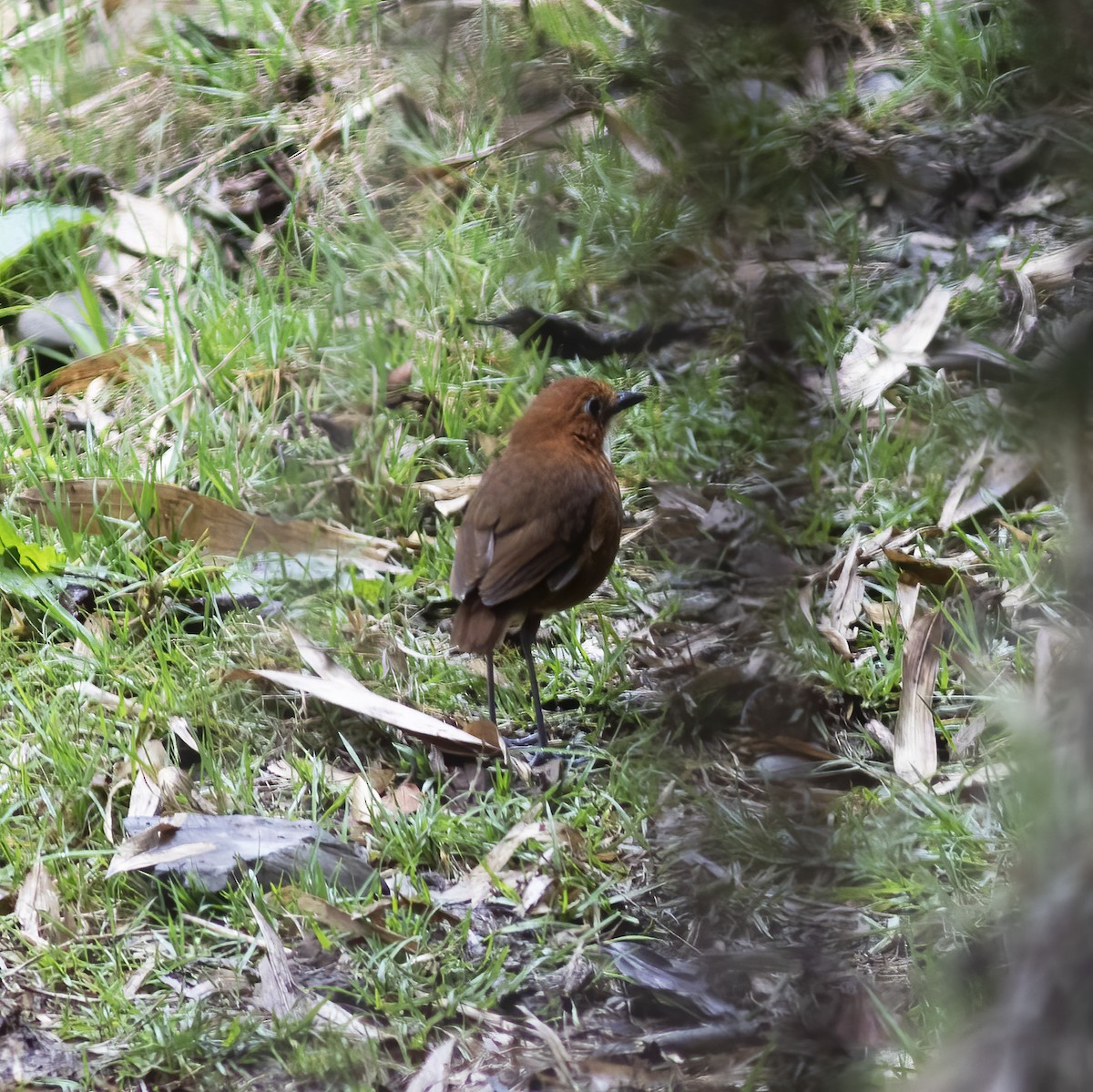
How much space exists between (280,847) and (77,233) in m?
3.61

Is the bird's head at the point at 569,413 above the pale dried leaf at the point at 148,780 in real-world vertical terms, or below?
above

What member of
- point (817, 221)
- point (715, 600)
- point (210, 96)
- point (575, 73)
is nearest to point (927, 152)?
point (817, 221)

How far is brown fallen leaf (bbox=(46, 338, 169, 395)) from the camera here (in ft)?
17.5

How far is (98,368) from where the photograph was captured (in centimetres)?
535

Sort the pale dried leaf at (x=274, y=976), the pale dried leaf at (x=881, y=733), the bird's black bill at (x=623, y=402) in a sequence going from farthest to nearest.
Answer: the bird's black bill at (x=623, y=402), the pale dried leaf at (x=881, y=733), the pale dried leaf at (x=274, y=976)

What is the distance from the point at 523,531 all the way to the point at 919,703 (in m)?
1.30

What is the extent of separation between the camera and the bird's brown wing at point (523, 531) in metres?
3.86

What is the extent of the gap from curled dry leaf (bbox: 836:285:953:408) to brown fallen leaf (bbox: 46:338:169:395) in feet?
9.11

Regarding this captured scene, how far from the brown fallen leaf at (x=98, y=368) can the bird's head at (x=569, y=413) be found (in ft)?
6.04

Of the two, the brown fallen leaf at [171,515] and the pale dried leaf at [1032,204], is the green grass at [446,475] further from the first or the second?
the pale dried leaf at [1032,204]

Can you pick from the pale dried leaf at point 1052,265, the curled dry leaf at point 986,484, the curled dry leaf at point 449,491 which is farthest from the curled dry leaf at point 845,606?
the pale dried leaf at point 1052,265

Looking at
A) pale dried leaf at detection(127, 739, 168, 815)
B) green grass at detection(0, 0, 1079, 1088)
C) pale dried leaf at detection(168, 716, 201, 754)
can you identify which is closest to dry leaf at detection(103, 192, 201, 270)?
green grass at detection(0, 0, 1079, 1088)

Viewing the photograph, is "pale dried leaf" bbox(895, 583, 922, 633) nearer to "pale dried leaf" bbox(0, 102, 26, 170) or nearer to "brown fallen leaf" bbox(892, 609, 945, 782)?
"brown fallen leaf" bbox(892, 609, 945, 782)

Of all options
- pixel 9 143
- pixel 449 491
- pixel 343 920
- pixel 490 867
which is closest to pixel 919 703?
pixel 490 867
